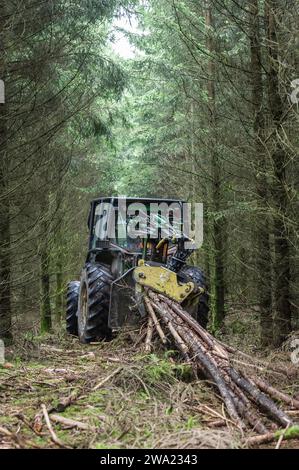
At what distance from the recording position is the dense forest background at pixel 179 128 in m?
7.44

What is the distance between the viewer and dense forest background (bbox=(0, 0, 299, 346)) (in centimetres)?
744

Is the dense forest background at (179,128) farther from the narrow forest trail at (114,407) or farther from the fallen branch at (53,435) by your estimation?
the fallen branch at (53,435)

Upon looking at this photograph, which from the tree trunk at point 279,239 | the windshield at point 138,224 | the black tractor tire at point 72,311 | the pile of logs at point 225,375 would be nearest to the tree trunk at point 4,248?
the windshield at point 138,224

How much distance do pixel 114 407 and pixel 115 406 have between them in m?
0.03

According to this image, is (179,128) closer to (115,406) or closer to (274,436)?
(115,406)

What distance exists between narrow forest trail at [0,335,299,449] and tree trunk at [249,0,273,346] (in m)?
2.98

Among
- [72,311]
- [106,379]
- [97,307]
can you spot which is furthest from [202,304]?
[106,379]

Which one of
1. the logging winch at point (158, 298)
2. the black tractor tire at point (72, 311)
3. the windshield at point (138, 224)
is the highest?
the windshield at point (138, 224)

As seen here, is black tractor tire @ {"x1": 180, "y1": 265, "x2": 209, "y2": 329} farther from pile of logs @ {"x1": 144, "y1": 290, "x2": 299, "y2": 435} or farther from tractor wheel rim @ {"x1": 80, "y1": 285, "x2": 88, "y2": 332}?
pile of logs @ {"x1": 144, "y1": 290, "x2": 299, "y2": 435}

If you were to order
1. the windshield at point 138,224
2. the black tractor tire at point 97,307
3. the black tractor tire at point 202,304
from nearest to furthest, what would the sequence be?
the black tractor tire at point 97,307
the windshield at point 138,224
the black tractor tire at point 202,304

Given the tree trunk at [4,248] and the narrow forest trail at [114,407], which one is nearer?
the narrow forest trail at [114,407]

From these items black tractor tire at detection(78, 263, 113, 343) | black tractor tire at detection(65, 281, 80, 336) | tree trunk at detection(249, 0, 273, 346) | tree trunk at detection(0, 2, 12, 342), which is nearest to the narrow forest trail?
tree trunk at detection(0, 2, 12, 342)
